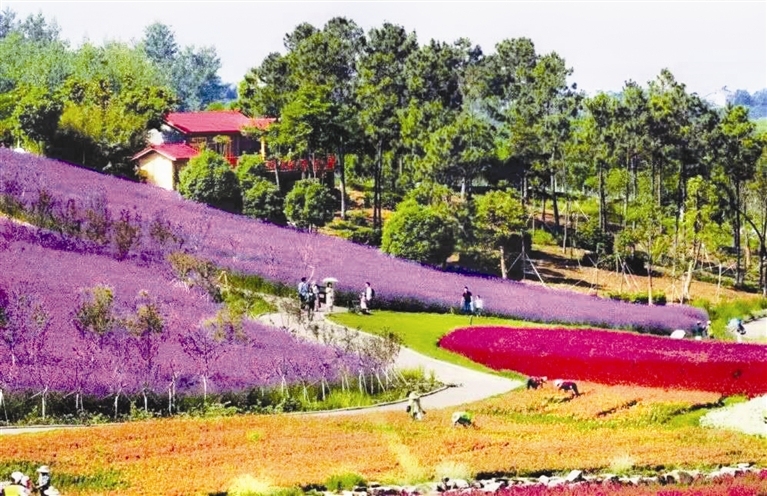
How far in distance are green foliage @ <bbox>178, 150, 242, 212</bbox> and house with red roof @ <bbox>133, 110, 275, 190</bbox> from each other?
1.34m

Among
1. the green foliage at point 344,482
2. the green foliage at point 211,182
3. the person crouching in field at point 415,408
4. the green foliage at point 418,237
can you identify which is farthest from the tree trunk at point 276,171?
the green foliage at point 344,482

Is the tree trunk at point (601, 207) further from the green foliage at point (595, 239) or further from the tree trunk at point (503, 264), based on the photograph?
the tree trunk at point (503, 264)

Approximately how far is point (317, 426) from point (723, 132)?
36491 millimetres

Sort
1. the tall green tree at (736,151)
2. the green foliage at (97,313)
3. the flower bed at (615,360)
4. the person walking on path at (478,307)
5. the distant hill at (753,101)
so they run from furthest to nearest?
the distant hill at (753,101) < the tall green tree at (736,151) < the person walking on path at (478,307) < the flower bed at (615,360) < the green foliage at (97,313)

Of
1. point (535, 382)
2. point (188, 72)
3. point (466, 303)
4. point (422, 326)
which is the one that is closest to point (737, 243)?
point (466, 303)

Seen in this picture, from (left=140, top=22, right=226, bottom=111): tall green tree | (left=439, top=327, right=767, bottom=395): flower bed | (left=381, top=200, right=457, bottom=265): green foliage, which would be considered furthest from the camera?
(left=140, top=22, right=226, bottom=111): tall green tree

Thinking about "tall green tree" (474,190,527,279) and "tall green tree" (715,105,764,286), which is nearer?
"tall green tree" (474,190,527,279)

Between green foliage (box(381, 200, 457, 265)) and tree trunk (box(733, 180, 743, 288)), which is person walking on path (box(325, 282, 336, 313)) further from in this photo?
tree trunk (box(733, 180, 743, 288))

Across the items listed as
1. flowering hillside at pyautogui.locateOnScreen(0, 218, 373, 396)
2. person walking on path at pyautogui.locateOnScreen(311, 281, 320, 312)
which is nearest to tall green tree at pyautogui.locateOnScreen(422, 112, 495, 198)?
person walking on path at pyautogui.locateOnScreen(311, 281, 320, 312)

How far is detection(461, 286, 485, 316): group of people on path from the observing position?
97.9 ft

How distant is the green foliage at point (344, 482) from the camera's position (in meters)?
16.4

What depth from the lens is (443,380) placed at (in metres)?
23.2

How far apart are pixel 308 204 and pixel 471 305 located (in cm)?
1392

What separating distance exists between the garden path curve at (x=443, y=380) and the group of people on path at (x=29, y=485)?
6510 mm
